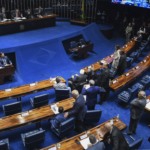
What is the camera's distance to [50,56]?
1392 cm

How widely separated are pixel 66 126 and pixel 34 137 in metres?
1.04

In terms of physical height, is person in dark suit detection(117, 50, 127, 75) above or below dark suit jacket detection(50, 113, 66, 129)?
above

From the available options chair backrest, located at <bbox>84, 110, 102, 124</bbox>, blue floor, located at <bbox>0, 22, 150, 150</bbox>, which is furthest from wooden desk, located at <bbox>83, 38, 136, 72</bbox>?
chair backrest, located at <bbox>84, 110, 102, 124</bbox>

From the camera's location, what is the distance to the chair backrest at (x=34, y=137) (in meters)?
6.81

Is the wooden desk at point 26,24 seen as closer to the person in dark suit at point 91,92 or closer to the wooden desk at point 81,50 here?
the wooden desk at point 81,50

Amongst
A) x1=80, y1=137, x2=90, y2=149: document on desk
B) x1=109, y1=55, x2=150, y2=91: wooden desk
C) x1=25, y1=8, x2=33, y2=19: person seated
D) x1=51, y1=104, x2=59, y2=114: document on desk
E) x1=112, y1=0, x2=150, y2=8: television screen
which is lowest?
x1=80, y1=137, x2=90, y2=149: document on desk

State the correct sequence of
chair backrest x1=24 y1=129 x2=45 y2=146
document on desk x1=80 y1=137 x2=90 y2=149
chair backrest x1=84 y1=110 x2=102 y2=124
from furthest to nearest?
chair backrest x1=84 y1=110 x2=102 y2=124 → chair backrest x1=24 y1=129 x2=45 y2=146 → document on desk x1=80 y1=137 x2=90 y2=149

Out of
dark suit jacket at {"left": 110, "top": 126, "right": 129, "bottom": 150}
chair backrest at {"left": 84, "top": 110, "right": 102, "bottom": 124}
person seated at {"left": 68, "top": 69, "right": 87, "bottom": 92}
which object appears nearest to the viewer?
dark suit jacket at {"left": 110, "top": 126, "right": 129, "bottom": 150}

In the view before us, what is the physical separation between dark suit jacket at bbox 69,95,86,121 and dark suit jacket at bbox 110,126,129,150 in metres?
1.42

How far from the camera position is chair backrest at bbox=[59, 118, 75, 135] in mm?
7290

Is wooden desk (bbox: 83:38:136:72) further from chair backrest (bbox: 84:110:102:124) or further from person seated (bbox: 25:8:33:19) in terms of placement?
person seated (bbox: 25:8:33:19)

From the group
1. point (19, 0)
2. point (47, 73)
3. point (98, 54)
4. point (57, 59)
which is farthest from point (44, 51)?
point (19, 0)

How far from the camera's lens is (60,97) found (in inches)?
370

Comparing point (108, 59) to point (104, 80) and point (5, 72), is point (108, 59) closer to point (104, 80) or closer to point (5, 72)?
point (104, 80)
